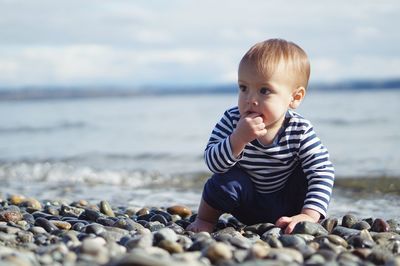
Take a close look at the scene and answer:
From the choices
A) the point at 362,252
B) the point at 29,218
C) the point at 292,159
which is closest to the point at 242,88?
the point at 292,159

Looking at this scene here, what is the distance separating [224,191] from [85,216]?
126 cm

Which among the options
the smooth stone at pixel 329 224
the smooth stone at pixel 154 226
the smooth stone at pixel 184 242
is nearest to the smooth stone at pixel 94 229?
the smooth stone at pixel 154 226

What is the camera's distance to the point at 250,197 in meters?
4.63

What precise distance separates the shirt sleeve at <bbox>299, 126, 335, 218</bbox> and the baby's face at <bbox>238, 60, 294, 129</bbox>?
32 cm

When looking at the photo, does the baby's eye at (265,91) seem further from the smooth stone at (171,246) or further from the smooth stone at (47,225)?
the smooth stone at (47,225)

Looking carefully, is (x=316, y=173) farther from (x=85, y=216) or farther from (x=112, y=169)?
(x=112, y=169)

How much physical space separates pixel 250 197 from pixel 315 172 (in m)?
0.50

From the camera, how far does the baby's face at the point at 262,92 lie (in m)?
4.30

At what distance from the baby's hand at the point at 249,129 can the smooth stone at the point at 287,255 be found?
3.38 feet

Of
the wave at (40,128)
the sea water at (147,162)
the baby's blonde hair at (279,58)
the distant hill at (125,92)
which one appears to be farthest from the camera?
the distant hill at (125,92)

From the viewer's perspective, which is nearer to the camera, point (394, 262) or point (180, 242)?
point (394, 262)

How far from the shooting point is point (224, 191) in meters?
4.53

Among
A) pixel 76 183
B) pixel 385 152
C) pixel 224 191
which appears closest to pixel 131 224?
pixel 224 191

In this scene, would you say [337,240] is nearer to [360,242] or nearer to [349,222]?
[360,242]
